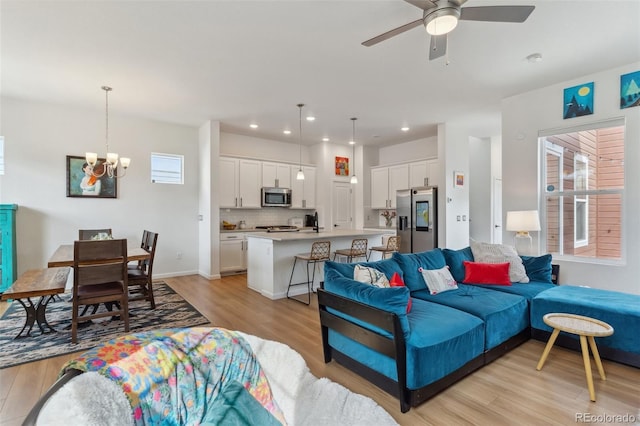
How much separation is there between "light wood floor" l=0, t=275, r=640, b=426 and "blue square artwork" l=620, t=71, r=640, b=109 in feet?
9.75

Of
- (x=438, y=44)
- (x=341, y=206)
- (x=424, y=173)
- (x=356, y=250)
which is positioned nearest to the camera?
(x=438, y=44)

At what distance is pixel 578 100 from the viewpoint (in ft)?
13.1

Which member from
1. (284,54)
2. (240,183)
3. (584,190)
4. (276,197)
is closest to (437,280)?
(584,190)

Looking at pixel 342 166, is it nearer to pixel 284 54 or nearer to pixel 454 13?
pixel 284 54

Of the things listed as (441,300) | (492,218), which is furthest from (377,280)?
(492,218)

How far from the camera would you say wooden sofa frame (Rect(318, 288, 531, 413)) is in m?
2.02

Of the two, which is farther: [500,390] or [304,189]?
[304,189]

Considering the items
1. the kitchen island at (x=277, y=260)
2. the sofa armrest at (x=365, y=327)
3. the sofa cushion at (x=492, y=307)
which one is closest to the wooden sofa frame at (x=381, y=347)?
the sofa armrest at (x=365, y=327)

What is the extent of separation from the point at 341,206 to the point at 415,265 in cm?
464

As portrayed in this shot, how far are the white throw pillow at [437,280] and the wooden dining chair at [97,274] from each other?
3120 millimetres

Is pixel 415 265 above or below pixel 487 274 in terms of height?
above

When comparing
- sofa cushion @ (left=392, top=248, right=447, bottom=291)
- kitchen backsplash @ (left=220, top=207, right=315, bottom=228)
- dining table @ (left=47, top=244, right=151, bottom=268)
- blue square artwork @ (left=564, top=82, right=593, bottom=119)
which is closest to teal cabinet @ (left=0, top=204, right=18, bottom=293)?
dining table @ (left=47, top=244, right=151, bottom=268)

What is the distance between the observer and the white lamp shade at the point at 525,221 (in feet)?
13.2

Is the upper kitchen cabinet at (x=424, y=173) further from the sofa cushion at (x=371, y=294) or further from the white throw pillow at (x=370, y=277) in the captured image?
the sofa cushion at (x=371, y=294)
